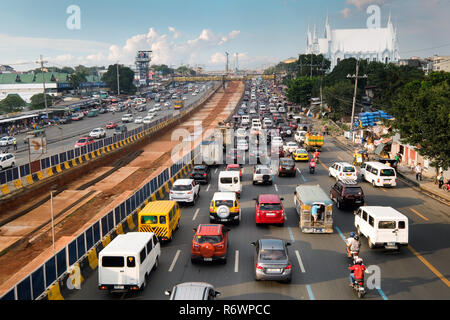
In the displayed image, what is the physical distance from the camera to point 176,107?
112m

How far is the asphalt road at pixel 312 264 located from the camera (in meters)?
15.4

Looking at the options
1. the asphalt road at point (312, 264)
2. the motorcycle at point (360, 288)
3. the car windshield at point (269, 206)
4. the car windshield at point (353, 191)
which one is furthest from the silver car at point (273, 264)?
the car windshield at point (353, 191)

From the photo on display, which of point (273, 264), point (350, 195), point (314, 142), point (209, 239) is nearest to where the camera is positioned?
point (273, 264)

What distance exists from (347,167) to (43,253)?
24040mm

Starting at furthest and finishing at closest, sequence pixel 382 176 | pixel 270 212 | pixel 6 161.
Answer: pixel 6 161, pixel 382 176, pixel 270 212

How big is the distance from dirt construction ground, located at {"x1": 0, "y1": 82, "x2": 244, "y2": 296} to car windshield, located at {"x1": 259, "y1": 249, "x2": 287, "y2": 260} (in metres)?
11.0

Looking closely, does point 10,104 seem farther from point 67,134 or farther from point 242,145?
point 242,145

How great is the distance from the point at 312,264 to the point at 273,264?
10.4 feet

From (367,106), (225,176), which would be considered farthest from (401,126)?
(367,106)

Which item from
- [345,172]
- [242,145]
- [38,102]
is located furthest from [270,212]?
[38,102]

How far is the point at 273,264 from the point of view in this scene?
1573 cm

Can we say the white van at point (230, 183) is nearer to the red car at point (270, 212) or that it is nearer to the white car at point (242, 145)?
the red car at point (270, 212)

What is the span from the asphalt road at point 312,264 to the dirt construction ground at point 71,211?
5.97 metres
